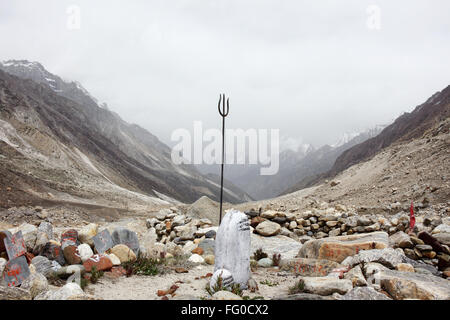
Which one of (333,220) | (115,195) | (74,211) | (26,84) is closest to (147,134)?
(26,84)

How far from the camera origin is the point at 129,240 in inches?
322

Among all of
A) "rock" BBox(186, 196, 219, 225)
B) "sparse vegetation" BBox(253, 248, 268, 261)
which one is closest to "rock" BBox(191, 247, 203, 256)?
"sparse vegetation" BBox(253, 248, 268, 261)

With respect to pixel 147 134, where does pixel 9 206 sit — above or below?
below

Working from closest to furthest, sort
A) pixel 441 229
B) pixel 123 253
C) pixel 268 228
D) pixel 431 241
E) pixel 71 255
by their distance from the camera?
pixel 71 255, pixel 123 253, pixel 431 241, pixel 441 229, pixel 268 228

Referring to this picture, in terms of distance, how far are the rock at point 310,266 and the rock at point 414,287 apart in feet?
4.76

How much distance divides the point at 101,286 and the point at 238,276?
257 cm

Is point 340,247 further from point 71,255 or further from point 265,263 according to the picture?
point 71,255

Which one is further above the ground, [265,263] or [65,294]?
[65,294]

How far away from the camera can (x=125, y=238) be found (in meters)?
8.18

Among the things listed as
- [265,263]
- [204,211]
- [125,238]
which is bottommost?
[265,263]

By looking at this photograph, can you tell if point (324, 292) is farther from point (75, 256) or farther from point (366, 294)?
point (75, 256)

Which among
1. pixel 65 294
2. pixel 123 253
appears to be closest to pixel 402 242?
pixel 123 253

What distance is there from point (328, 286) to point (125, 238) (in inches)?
209

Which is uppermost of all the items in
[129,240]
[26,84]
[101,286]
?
[26,84]
